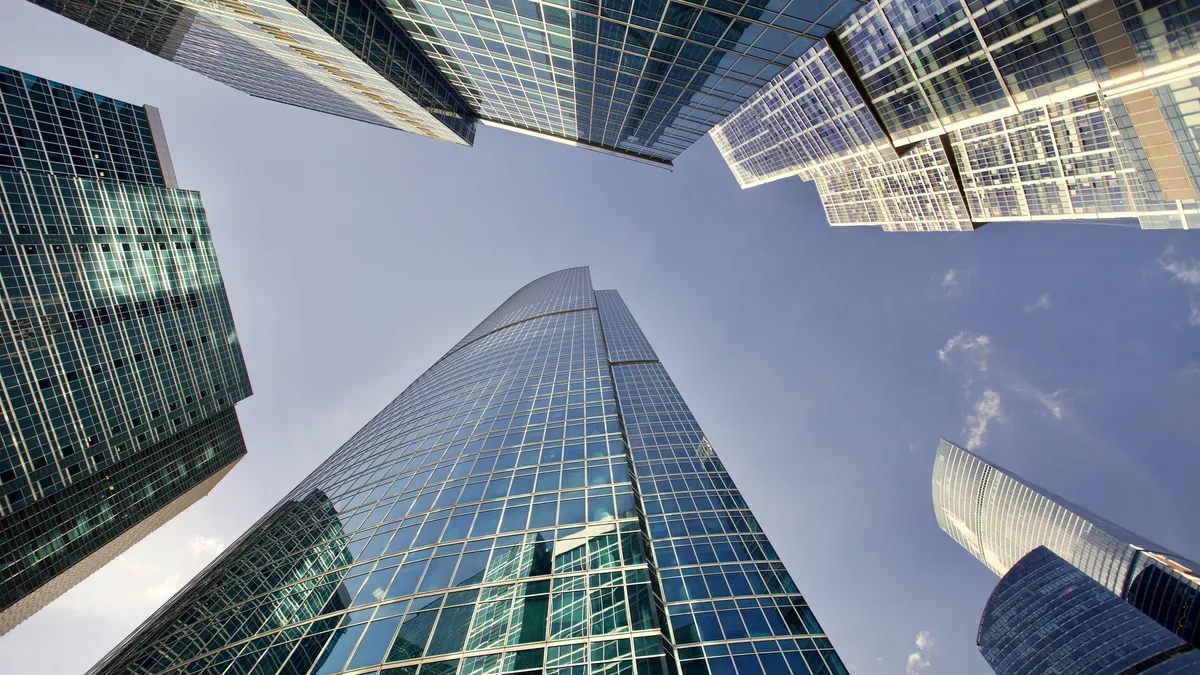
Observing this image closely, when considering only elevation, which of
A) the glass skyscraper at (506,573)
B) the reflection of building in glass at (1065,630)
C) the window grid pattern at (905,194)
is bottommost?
the reflection of building in glass at (1065,630)

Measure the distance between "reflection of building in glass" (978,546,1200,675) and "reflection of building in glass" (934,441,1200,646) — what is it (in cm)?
750

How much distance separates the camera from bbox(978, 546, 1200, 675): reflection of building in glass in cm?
8094

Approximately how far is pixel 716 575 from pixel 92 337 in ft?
261

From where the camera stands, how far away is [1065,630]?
91.8m

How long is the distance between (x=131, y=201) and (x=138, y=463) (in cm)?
3768

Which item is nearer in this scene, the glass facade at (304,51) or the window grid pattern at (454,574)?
the window grid pattern at (454,574)

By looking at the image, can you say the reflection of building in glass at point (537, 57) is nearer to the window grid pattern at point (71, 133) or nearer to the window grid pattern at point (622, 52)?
the window grid pattern at point (622, 52)

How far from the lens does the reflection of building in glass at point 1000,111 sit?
34.0 m

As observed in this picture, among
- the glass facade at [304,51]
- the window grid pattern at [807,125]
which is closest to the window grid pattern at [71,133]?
the glass facade at [304,51]

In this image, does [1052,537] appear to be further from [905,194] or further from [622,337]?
[622,337]

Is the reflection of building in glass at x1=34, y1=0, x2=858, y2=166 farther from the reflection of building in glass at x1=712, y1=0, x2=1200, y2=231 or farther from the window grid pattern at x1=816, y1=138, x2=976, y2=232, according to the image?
the window grid pattern at x1=816, y1=138, x2=976, y2=232

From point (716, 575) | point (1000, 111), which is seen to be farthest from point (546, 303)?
point (1000, 111)

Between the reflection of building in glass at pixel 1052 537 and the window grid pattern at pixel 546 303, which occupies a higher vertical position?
the window grid pattern at pixel 546 303

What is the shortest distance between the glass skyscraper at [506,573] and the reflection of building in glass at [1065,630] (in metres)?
105
